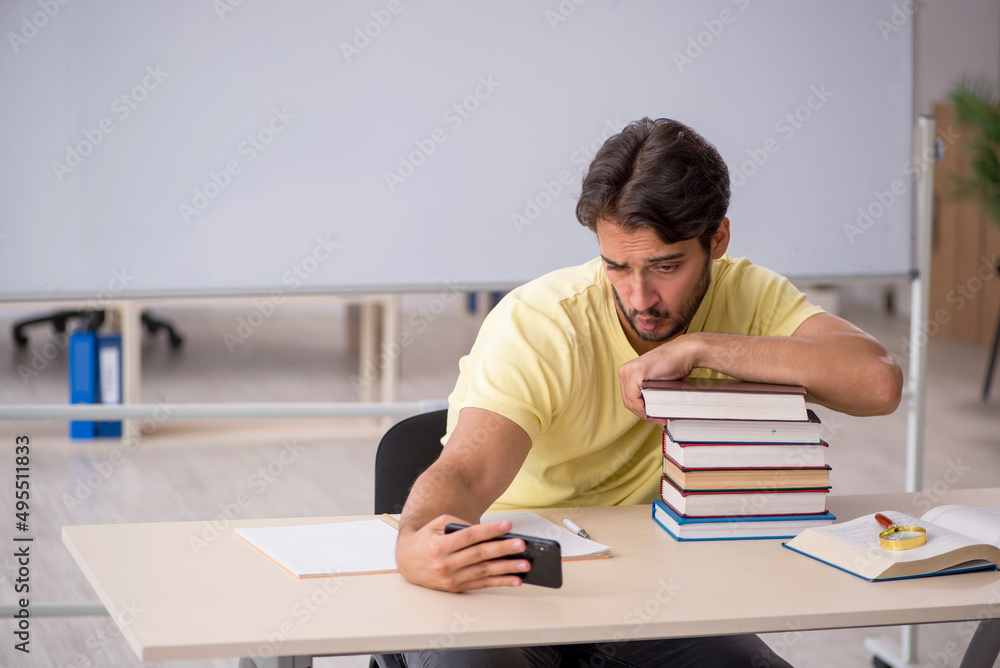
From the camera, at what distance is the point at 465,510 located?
127 centimetres

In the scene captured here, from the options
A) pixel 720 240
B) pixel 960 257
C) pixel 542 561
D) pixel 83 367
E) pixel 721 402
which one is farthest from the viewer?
pixel 960 257

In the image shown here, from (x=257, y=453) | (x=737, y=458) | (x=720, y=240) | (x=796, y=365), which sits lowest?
(x=257, y=453)

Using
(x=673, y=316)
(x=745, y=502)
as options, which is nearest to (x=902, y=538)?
(x=745, y=502)

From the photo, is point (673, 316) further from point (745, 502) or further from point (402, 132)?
point (402, 132)

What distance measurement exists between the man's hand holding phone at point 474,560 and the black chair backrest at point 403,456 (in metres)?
0.46

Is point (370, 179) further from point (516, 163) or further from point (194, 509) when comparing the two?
point (194, 509)

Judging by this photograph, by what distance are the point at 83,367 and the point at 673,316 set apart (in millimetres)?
3185

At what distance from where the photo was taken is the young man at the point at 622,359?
1370mm

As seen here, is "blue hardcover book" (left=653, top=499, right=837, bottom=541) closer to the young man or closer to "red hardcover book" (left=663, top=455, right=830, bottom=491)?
"red hardcover book" (left=663, top=455, right=830, bottom=491)

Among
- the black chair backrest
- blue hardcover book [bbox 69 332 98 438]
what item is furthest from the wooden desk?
blue hardcover book [bbox 69 332 98 438]

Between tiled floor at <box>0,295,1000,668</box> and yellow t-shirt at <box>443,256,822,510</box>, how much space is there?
1138mm

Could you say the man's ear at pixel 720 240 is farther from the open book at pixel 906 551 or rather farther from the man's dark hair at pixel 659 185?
the open book at pixel 906 551

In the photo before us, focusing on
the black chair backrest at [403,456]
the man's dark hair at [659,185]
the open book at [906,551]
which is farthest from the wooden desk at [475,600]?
the man's dark hair at [659,185]

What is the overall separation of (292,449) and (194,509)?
2.76 ft
